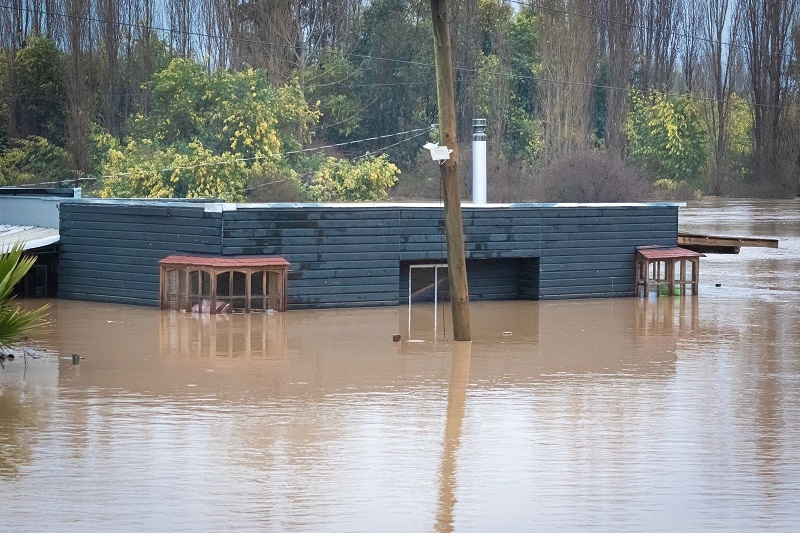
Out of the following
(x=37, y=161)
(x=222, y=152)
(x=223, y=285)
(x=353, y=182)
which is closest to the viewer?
(x=223, y=285)

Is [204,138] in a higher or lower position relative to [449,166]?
higher

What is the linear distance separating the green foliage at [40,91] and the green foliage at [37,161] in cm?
196

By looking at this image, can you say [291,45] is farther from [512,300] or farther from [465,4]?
[512,300]

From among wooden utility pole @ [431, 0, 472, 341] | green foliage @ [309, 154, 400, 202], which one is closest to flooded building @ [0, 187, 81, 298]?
wooden utility pole @ [431, 0, 472, 341]

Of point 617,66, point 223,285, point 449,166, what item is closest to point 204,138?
point 223,285

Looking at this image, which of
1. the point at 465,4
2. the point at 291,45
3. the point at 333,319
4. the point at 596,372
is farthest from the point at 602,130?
the point at 596,372

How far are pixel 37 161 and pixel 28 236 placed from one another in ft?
103

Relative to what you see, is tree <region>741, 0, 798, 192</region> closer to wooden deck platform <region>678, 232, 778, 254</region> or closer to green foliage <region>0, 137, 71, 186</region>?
green foliage <region>0, 137, 71, 186</region>

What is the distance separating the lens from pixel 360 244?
75.6 feet

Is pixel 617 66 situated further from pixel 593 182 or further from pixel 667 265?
pixel 667 265

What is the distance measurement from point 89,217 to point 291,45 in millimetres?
40408

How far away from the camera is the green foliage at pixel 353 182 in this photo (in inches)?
1774

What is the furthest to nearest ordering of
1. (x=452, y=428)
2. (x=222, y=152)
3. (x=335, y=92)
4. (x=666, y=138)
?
1. (x=666, y=138)
2. (x=335, y=92)
3. (x=222, y=152)
4. (x=452, y=428)

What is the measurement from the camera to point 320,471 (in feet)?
34.6
